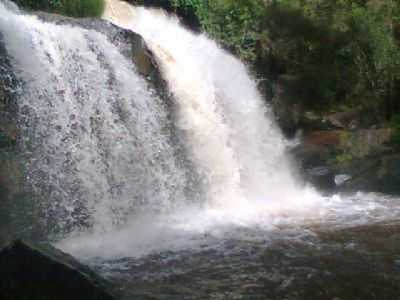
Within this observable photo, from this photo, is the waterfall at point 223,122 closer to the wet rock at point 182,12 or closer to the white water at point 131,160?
the white water at point 131,160

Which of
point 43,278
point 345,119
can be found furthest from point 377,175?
point 43,278

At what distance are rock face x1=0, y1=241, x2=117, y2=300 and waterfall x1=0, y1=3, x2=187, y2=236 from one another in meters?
3.53

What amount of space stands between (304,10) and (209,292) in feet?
29.1

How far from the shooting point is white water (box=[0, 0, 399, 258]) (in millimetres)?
7656

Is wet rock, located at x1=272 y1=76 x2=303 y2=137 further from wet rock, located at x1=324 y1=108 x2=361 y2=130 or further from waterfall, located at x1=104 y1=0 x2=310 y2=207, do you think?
wet rock, located at x1=324 y1=108 x2=361 y2=130

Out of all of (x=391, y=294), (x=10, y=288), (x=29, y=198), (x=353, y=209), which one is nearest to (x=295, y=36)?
(x=353, y=209)

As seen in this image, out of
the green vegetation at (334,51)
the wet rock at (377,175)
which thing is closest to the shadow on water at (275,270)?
the wet rock at (377,175)

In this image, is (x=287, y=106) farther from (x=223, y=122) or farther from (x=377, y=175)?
(x=377, y=175)

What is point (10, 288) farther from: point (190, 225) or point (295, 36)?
point (295, 36)

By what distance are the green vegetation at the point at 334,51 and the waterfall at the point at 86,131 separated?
397 cm

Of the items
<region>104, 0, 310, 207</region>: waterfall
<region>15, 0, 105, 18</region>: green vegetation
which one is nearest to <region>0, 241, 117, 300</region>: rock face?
<region>104, 0, 310, 207</region>: waterfall

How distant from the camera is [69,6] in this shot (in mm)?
11883

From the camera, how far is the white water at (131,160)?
7.66 meters

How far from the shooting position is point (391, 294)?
4.85 m
